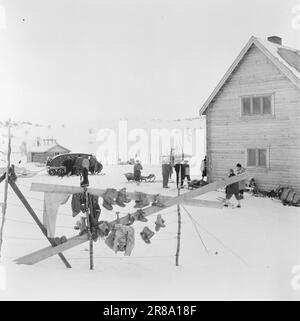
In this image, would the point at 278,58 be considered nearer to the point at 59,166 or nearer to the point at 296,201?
the point at 296,201

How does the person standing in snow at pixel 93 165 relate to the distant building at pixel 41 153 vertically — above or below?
below

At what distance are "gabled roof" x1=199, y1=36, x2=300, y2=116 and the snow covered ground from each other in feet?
25.7

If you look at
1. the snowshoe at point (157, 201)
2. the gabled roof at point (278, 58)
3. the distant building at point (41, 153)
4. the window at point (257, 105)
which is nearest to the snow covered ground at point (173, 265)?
the snowshoe at point (157, 201)

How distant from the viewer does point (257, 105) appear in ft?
70.9

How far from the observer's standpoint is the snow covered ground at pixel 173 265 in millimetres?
7246

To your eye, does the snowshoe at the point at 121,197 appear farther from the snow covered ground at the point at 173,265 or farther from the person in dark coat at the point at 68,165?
the person in dark coat at the point at 68,165

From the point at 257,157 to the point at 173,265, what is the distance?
13.4 meters

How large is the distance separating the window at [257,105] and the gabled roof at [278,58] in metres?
1.59

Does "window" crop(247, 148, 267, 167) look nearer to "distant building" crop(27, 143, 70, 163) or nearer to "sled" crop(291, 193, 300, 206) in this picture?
"sled" crop(291, 193, 300, 206)

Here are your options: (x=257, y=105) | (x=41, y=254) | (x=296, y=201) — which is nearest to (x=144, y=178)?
(x=257, y=105)

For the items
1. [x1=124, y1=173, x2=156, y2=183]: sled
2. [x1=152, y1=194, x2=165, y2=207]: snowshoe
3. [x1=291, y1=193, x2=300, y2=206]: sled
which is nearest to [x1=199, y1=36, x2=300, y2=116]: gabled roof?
[x1=291, y1=193, x2=300, y2=206]: sled

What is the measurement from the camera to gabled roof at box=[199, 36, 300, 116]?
19.9 metres
